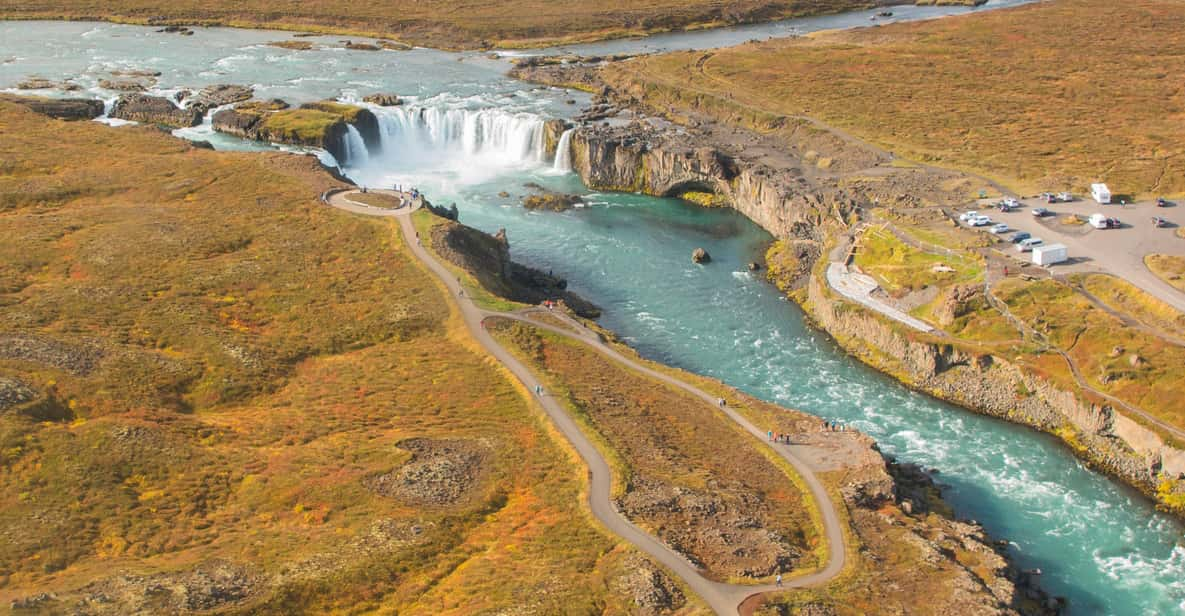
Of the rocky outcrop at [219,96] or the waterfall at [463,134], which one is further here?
the rocky outcrop at [219,96]

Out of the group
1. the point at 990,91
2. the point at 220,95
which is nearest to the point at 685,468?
the point at 990,91

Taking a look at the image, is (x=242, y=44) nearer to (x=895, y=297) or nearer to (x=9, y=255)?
(x=9, y=255)

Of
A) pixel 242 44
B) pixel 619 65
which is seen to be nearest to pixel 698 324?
pixel 619 65

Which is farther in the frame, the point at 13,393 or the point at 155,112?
the point at 155,112

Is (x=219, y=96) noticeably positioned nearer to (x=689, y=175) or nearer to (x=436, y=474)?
(x=689, y=175)

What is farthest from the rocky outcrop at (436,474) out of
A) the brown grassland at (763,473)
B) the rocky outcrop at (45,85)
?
the rocky outcrop at (45,85)

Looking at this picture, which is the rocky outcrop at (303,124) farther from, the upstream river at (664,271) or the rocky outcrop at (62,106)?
the rocky outcrop at (62,106)
